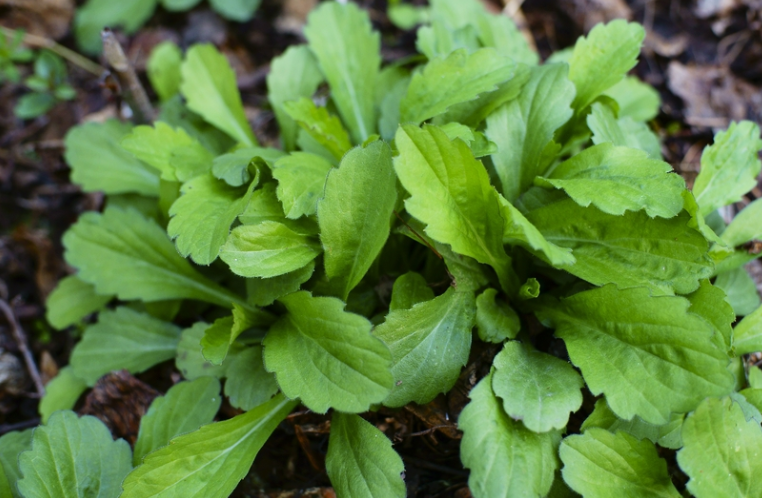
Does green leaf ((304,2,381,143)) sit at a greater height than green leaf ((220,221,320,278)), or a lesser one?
greater

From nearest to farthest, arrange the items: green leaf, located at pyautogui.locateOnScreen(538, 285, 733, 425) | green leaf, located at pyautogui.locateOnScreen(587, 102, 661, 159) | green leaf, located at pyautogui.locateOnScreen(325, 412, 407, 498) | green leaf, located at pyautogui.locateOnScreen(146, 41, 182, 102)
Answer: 1. green leaf, located at pyautogui.locateOnScreen(538, 285, 733, 425)
2. green leaf, located at pyautogui.locateOnScreen(325, 412, 407, 498)
3. green leaf, located at pyautogui.locateOnScreen(587, 102, 661, 159)
4. green leaf, located at pyautogui.locateOnScreen(146, 41, 182, 102)

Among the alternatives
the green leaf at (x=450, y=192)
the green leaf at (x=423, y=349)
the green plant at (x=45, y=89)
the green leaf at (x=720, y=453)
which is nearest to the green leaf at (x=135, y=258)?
the green leaf at (x=423, y=349)

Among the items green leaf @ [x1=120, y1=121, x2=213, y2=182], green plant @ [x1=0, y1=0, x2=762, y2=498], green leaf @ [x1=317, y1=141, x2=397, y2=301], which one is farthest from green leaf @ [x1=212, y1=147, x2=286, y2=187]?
green leaf @ [x1=317, y1=141, x2=397, y2=301]

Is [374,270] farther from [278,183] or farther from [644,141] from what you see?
[644,141]

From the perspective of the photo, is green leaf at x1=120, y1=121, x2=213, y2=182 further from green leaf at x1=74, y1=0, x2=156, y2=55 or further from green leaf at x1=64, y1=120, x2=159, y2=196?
green leaf at x1=74, y1=0, x2=156, y2=55

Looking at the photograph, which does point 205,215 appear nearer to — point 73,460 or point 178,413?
point 178,413

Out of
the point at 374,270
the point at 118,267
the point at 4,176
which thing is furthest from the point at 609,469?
the point at 4,176
